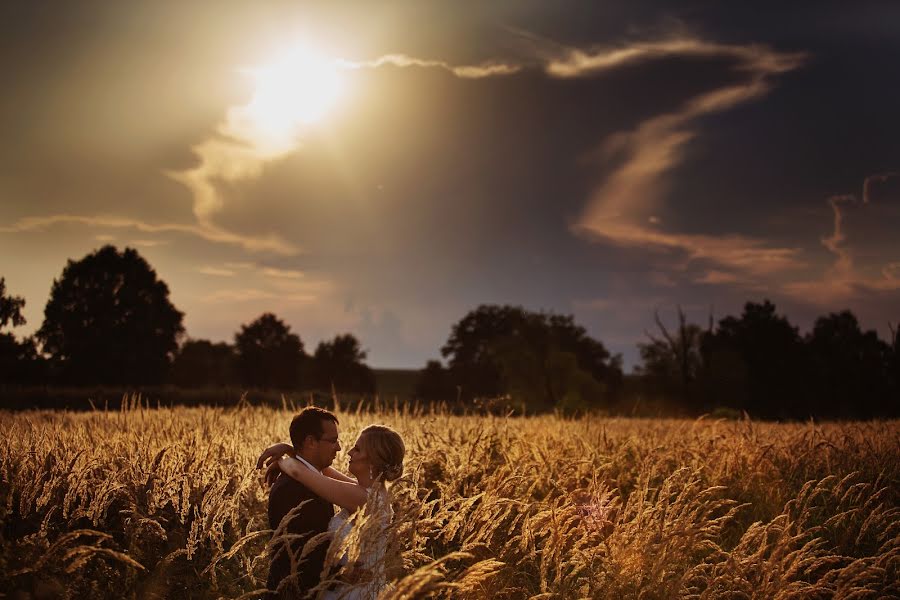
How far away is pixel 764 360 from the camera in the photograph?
54719 millimetres

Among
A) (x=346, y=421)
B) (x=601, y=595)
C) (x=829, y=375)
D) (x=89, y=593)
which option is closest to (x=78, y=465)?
(x=89, y=593)

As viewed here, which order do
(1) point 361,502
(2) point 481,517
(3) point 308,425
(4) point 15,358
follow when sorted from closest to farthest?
(1) point 361,502 < (3) point 308,425 < (2) point 481,517 < (4) point 15,358

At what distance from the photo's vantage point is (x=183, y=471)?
679 cm

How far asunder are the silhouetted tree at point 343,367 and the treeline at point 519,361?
0.49ft

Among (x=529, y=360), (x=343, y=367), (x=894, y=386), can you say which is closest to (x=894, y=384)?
(x=894, y=386)

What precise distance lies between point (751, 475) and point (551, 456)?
8.51ft

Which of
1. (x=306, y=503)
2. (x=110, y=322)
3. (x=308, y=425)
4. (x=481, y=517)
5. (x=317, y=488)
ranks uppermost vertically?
(x=110, y=322)

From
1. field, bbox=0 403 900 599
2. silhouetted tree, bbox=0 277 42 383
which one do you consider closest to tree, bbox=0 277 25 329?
silhouetted tree, bbox=0 277 42 383

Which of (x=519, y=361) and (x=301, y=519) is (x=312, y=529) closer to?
(x=301, y=519)

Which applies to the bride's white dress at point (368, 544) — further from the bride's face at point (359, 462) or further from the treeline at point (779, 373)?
the treeline at point (779, 373)

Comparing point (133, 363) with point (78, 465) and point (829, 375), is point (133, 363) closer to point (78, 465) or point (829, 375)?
point (78, 465)

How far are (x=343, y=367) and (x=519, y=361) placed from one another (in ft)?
65.6

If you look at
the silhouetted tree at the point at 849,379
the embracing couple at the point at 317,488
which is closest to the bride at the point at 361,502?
the embracing couple at the point at 317,488

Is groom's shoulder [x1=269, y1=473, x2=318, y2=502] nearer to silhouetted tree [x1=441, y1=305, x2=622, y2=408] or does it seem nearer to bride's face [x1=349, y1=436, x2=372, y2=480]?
bride's face [x1=349, y1=436, x2=372, y2=480]
